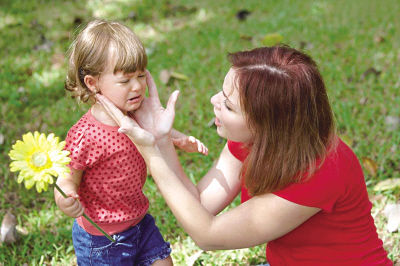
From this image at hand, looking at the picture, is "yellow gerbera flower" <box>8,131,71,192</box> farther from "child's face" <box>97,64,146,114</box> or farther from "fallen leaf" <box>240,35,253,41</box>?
"fallen leaf" <box>240,35,253,41</box>

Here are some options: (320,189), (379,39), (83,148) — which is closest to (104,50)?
(83,148)

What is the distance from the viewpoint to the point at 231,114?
164cm

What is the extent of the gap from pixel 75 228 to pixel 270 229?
783 mm

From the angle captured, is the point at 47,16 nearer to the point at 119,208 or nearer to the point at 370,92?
the point at 370,92

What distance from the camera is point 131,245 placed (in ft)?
6.10

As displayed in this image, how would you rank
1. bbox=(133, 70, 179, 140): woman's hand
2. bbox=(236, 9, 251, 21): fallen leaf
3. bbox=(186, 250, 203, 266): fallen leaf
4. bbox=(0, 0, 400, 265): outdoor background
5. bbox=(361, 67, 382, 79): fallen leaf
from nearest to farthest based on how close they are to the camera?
bbox=(133, 70, 179, 140): woman's hand, bbox=(186, 250, 203, 266): fallen leaf, bbox=(0, 0, 400, 265): outdoor background, bbox=(361, 67, 382, 79): fallen leaf, bbox=(236, 9, 251, 21): fallen leaf

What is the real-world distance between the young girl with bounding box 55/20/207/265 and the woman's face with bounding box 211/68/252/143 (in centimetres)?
21

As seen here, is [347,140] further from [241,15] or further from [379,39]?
[241,15]

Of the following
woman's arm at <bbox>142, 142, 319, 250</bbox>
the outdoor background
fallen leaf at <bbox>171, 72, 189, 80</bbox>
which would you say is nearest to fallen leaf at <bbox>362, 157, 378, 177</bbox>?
the outdoor background

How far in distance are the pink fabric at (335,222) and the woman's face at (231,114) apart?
0.24 metres

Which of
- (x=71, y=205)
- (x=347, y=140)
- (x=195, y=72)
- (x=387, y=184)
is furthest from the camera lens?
(x=195, y=72)

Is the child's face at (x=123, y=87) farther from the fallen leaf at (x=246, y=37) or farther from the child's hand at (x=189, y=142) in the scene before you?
the fallen leaf at (x=246, y=37)

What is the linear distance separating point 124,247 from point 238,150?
597mm

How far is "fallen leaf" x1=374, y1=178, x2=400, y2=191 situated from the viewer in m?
2.49
